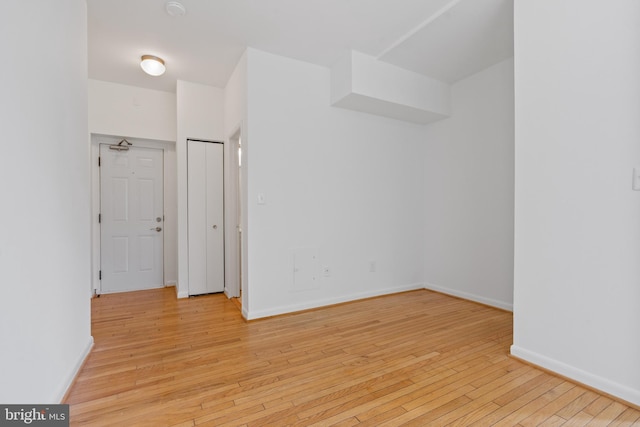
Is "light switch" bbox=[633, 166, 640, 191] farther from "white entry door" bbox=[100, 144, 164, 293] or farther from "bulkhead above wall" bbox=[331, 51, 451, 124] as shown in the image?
"white entry door" bbox=[100, 144, 164, 293]

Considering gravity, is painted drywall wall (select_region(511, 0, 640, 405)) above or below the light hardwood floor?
above

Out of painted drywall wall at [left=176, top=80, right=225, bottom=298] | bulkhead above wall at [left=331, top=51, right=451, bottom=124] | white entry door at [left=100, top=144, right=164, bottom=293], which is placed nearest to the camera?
bulkhead above wall at [left=331, top=51, right=451, bottom=124]

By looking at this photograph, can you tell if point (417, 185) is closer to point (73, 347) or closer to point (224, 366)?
point (224, 366)

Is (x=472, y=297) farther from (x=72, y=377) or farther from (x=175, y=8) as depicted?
(x=175, y=8)

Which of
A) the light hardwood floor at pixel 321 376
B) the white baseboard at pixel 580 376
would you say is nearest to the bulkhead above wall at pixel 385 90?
the light hardwood floor at pixel 321 376

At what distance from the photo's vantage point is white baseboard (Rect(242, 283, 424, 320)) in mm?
3090

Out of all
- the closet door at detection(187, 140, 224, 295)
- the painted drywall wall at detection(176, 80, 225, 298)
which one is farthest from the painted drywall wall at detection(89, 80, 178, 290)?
the closet door at detection(187, 140, 224, 295)

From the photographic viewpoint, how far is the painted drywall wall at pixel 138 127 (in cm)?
392

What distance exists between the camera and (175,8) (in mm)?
2447

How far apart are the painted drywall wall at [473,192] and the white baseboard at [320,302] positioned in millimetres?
513

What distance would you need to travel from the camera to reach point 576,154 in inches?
76.0

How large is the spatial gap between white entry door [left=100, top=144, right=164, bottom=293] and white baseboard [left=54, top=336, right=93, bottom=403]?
200 centimetres

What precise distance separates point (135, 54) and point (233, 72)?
3.33ft

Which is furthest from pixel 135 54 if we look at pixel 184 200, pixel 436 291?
pixel 436 291
